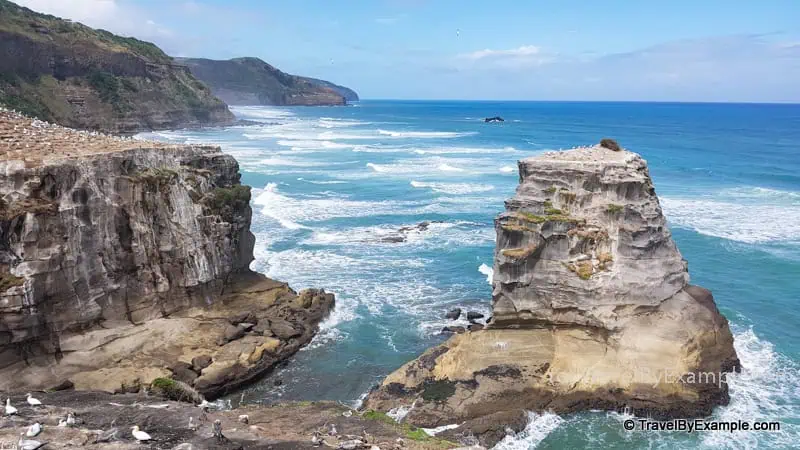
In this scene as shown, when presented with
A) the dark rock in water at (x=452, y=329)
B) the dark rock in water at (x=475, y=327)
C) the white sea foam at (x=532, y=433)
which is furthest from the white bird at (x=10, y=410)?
the dark rock in water at (x=452, y=329)

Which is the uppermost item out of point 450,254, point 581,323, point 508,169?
point 508,169

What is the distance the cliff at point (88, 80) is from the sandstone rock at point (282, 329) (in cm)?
5511

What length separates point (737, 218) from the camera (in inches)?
1763

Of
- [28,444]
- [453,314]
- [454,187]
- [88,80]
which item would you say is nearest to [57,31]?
[88,80]

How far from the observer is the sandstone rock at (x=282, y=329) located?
2594cm

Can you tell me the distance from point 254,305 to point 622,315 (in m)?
14.2

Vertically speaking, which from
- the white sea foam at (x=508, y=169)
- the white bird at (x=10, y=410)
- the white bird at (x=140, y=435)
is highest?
the white sea foam at (x=508, y=169)

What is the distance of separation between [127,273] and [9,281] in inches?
170

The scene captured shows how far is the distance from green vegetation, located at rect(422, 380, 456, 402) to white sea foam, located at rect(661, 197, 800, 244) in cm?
2601

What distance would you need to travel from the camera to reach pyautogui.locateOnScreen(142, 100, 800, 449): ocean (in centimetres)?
2180

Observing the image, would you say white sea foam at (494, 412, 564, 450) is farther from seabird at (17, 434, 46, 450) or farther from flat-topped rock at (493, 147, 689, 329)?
seabird at (17, 434, 46, 450)

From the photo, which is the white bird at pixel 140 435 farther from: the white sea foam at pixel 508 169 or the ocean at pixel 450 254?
the white sea foam at pixel 508 169

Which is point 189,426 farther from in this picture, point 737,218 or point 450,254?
point 737,218

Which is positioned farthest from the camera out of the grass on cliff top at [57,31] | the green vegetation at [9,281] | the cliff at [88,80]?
the grass on cliff top at [57,31]
